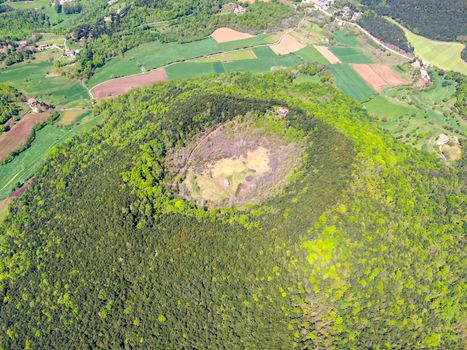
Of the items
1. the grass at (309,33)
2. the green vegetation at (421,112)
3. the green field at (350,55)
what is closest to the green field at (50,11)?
the grass at (309,33)

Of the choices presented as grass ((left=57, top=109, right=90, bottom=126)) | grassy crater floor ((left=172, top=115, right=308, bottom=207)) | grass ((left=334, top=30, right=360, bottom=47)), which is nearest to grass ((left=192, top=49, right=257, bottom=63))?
grass ((left=334, top=30, right=360, bottom=47))

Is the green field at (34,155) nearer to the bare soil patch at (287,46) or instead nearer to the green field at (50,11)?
the bare soil patch at (287,46)

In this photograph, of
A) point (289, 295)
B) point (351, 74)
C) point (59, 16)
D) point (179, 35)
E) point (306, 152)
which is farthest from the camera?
point (59, 16)

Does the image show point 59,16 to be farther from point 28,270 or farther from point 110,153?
point 28,270

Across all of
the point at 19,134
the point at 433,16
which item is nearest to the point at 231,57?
the point at 19,134

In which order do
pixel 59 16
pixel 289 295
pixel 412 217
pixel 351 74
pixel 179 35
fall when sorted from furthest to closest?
1. pixel 59 16
2. pixel 179 35
3. pixel 351 74
4. pixel 412 217
5. pixel 289 295

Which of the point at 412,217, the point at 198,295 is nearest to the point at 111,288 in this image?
the point at 198,295
